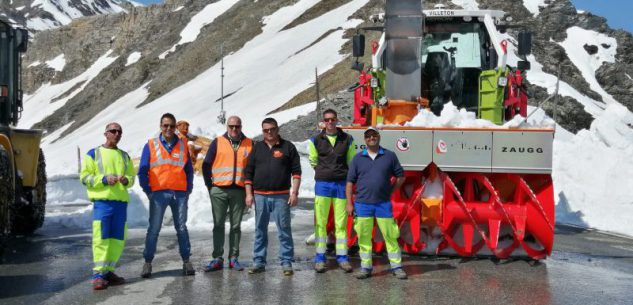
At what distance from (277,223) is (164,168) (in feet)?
4.51

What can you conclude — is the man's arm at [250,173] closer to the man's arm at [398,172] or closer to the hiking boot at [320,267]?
the hiking boot at [320,267]

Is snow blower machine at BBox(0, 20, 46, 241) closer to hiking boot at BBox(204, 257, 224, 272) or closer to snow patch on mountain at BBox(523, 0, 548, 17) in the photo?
hiking boot at BBox(204, 257, 224, 272)

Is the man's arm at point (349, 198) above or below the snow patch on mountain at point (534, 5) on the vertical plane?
below

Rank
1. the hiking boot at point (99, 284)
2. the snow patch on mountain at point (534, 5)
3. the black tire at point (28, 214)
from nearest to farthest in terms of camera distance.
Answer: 1. the hiking boot at point (99, 284)
2. the black tire at point (28, 214)
3. the snow patch on mountain at point (534, 5)

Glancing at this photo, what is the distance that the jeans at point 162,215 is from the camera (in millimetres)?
8289

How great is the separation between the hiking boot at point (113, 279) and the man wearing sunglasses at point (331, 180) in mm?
2121

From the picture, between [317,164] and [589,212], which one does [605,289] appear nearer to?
[317,164]

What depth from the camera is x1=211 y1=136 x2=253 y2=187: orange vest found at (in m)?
8.57

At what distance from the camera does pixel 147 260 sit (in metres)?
8.28

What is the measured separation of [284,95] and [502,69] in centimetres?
3911

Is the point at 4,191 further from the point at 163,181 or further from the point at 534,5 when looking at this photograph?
the point at 534,5

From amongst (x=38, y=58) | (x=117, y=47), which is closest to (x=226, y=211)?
(x=117, y=47)

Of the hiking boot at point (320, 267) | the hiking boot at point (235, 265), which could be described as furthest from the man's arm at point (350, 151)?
the hiking boot at point (235, 265)

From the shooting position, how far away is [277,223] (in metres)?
8.46
